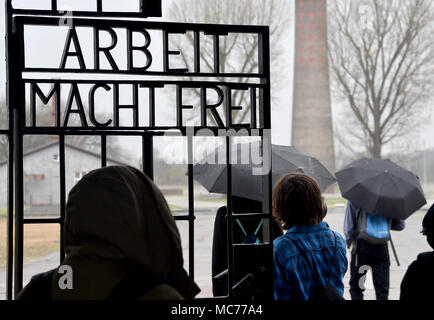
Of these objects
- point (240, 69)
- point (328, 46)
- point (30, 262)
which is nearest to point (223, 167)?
point (30, 262)

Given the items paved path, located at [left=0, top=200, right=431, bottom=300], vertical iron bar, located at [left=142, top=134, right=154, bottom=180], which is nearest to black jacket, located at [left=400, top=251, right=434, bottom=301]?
vertical iron bar, located at [left=142, top=134, right=154, bottom=180]

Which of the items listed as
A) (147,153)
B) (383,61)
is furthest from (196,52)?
(383,61)

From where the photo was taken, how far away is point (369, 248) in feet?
19.9

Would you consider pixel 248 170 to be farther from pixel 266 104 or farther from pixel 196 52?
pixel 196 52

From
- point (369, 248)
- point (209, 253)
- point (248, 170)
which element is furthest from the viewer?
point (209, 253)

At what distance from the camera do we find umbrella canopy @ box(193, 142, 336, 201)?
4660 mm

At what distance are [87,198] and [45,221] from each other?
1419 millimetres

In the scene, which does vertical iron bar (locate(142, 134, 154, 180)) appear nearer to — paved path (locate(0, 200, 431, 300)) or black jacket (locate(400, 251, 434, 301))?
black jacket (locate(400, 251, 434, 301))

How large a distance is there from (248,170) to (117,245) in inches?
130

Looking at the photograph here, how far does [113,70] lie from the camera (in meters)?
3.21

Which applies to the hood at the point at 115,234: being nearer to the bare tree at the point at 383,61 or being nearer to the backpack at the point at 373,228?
the backpack at the point at 373,228

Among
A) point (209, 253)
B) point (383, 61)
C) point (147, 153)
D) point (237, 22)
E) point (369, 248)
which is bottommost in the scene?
point (209, 253)

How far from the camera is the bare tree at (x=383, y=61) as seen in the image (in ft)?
72.7

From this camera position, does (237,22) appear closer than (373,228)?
No
